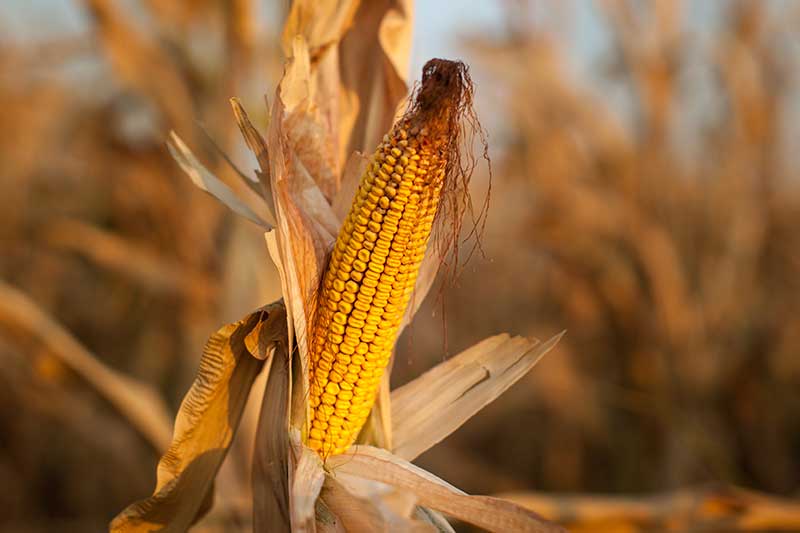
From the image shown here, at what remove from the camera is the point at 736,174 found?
2.32 m

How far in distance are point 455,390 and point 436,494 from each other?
0.39 feet

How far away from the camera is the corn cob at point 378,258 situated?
428 millimetres

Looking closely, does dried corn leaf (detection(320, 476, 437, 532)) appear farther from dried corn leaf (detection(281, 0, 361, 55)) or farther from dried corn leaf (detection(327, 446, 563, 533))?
dried corn leaf (detection(281, 0, 361, 55))

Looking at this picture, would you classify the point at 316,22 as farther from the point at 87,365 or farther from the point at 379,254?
the point at 87,365

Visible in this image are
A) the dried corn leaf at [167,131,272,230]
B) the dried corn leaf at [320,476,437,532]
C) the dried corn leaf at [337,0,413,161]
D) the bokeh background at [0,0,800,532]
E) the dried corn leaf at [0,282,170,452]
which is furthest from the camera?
the bokeh background at [0,0,800,532]

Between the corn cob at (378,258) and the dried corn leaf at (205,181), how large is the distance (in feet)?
0.26

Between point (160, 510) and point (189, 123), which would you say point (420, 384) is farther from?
point (189, 123)

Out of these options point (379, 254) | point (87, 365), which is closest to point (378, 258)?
point (379, 254)

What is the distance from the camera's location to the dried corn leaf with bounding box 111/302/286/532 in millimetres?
491

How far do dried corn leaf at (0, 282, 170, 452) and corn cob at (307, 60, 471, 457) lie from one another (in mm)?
804

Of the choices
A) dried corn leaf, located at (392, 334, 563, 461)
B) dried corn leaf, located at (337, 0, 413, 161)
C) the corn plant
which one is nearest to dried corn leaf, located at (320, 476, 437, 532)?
the corn plant

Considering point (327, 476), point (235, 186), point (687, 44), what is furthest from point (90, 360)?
point (687, 44)

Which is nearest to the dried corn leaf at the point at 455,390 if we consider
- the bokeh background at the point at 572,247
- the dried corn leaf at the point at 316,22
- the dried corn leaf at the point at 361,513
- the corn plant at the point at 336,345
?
the corn plant at the point at 336,345

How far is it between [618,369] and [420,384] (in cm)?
210
